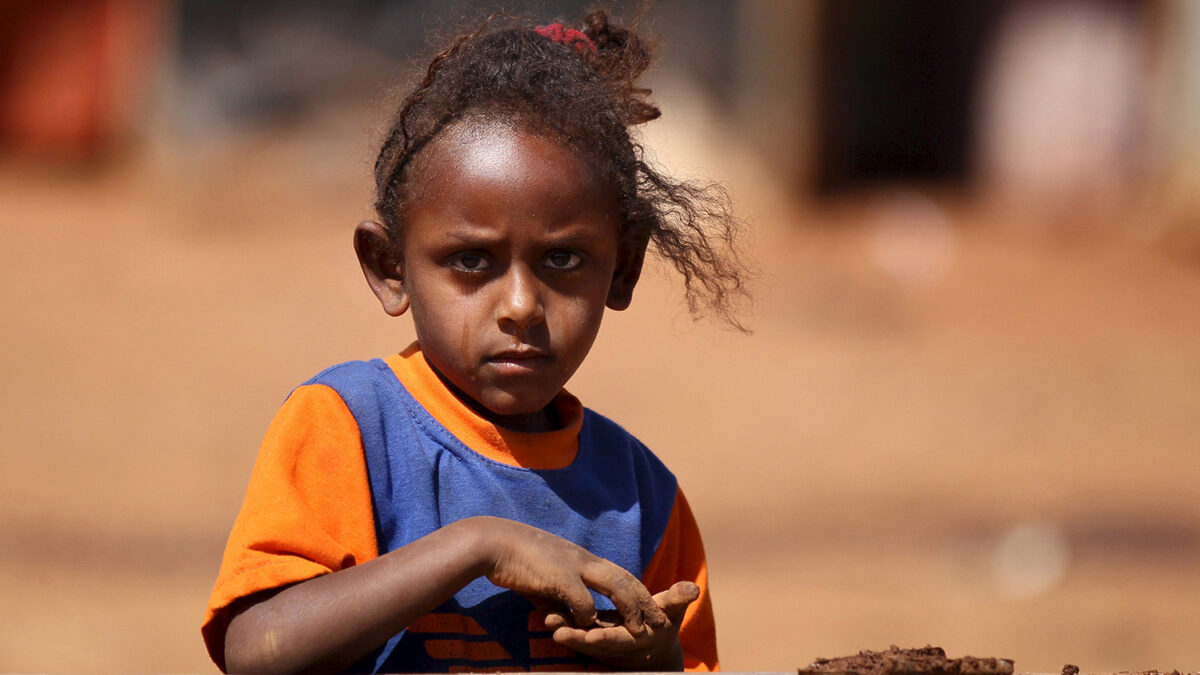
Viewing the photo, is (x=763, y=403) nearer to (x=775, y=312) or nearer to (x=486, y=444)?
(x=775, y=312)

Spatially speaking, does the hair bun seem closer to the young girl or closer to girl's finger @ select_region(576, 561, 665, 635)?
the young girl

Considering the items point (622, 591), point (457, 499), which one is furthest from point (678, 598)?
point (457, 499)

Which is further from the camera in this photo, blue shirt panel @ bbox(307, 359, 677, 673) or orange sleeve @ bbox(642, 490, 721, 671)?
orange sleeve @ bbox(642, 490, 721, 671)

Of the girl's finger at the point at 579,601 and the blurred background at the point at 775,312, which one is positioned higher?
the blurred background at the point at 775,312

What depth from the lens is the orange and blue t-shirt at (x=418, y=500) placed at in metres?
2.10

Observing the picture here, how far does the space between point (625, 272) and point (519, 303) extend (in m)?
0.41

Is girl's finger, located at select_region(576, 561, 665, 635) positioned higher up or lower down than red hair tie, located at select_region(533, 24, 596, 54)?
lower down

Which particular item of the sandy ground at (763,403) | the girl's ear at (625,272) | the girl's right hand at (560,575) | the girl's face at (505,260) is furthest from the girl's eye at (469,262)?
the sandy ground at (763,403)

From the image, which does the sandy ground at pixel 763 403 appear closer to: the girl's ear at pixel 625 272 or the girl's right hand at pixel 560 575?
the girl's ear at pixel 625 272

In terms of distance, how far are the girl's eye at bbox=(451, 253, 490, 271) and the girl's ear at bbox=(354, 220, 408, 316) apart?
0.19m

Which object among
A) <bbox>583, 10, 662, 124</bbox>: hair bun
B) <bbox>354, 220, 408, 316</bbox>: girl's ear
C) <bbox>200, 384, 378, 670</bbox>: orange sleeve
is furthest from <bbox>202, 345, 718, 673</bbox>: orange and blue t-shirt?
<bbox>583, 10, 662, 124</bbox>: hair bun

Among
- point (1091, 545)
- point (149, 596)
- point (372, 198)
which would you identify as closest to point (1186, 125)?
point (1091, 545)

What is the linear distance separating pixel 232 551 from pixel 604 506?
0.65 meters

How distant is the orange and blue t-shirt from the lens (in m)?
2.10
